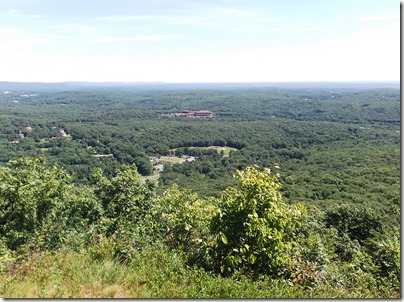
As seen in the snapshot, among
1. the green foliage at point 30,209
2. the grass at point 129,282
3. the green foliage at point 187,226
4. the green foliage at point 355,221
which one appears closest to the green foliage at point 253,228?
the grass at point 129,282

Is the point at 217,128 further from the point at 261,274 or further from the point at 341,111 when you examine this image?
the point at 261,274

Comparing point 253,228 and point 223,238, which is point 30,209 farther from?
point 253,228

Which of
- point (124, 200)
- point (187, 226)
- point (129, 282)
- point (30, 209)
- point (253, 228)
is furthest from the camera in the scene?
point (124, 200)

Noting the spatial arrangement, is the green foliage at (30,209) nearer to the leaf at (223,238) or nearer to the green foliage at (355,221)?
the leaf at (223,238)

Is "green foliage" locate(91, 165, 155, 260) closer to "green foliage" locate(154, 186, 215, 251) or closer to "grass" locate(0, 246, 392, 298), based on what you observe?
"green foliage" locate(154, 186, 215, 251)

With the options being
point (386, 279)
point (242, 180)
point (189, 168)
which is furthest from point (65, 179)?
point (189, 168)

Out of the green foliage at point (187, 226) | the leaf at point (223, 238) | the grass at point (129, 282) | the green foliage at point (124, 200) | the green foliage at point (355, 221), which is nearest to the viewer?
the grass at point (129, 282)

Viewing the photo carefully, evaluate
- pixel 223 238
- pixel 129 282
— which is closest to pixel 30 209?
pixel 129 282
